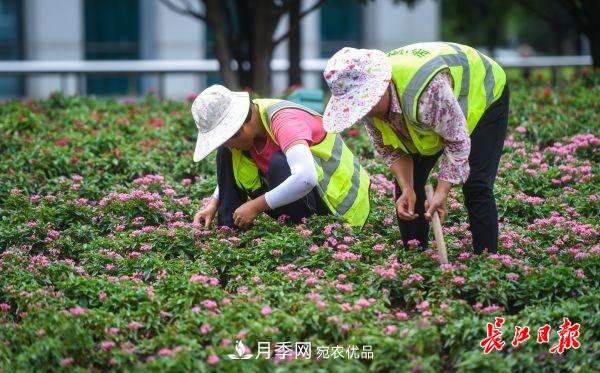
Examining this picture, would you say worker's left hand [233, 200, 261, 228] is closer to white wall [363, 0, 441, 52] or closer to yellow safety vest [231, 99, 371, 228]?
yellow safety vest [231, 99, 371, 228]

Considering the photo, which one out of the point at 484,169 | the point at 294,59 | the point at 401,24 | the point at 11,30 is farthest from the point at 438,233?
the point at 401,24

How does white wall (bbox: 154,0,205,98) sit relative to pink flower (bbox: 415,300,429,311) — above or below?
below

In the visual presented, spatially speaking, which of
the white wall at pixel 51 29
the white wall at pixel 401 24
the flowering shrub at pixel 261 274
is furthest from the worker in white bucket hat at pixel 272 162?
the white wall at pixel 401 24

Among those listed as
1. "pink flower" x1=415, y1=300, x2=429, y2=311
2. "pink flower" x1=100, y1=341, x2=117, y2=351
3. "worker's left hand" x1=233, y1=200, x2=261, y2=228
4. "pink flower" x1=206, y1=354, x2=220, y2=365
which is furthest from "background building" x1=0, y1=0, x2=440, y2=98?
"pink flower" x1=206, y1=354, x2=220, y2=365

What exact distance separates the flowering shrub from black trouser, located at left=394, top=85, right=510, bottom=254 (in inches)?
5.1

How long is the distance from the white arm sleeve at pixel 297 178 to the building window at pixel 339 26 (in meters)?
17.7

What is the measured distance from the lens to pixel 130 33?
21094 millimetres

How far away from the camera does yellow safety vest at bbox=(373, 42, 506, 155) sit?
4.44 meters

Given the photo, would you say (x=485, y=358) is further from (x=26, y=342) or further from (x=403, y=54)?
(x=26, y=342)

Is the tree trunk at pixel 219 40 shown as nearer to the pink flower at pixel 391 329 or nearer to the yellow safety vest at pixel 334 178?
the yellow safety vest at pixel 334 178

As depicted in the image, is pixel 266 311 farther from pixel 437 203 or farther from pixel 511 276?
pixel 511 276

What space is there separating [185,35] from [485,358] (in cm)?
1745

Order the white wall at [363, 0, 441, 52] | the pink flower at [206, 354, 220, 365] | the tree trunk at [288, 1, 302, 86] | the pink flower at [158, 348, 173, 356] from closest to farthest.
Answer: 1. the pink flower at [206, 354, 220, 365]
2. the pink flower at [158, 348, 173, 356]
3. the tree trunk at [288, 1, 302, 86]
4. the white wall at [363, 0, 441, 52]

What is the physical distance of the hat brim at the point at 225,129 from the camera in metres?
5.05
